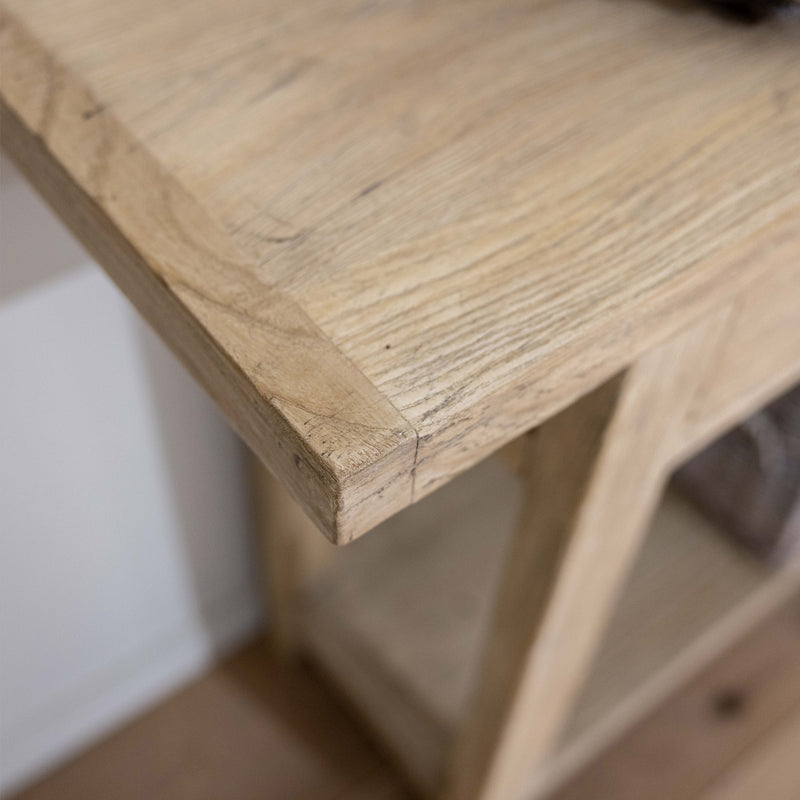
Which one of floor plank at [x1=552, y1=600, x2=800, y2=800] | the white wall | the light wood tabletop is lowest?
floor plank at [x1=552, y1=600, x2=800, y2=800]

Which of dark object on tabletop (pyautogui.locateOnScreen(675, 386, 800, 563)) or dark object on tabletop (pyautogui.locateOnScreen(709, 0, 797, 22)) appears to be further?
dark object on tabletop (pyautogui.locateOnScreen(675, 386, 800, 563))

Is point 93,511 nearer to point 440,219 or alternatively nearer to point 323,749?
point 323,749

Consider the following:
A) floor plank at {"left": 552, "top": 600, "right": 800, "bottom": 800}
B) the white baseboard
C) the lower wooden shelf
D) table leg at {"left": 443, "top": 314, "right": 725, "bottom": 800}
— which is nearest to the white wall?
the white baseboard

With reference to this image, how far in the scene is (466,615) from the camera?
84cm

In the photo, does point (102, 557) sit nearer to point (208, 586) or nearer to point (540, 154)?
point (208, 586)

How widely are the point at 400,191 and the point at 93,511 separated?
519 millimetres

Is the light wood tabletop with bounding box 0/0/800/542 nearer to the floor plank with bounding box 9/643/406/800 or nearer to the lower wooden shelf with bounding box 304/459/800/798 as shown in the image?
the lower wooden shelf with bounding box 304/459/800/798

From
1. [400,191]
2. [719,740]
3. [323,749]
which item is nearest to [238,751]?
[323,749]

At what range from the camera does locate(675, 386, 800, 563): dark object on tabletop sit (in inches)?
29.6

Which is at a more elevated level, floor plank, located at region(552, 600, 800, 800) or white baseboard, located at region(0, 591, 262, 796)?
white baseboard, located at region(0, 591, 262, 796)

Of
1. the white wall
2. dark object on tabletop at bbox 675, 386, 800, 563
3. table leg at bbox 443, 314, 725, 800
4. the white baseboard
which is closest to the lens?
table leg at bbox 443, 314, 725, 800

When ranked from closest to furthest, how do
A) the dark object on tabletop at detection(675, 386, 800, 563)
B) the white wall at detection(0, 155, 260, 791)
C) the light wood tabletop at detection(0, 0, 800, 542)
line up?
the light wood tabletop at detection(0, 0, 800, 542)
the white wall at detection(0, 155, 260, 791)
the dark object on tabletop at detection(675, 386, 800, 563)

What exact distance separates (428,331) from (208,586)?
28.2 inches

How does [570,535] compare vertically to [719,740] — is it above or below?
above
